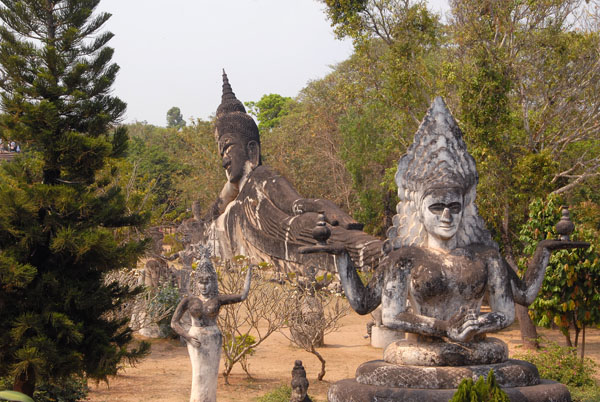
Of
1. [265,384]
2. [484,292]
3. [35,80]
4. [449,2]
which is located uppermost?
[449,2]

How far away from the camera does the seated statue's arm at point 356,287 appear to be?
626 centimetres

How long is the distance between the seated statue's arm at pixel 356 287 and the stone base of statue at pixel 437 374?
1.46 feet

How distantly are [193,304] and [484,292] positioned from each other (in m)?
3.77

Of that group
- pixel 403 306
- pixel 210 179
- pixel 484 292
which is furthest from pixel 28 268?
pixel 210 179

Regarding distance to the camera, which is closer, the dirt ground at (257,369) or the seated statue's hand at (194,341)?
the seated statue's hand at (194,341)

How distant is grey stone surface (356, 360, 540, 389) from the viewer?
5.79 metres

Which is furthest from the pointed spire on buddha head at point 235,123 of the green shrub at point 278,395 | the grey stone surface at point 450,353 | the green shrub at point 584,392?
the grey stone surface at point 450,353

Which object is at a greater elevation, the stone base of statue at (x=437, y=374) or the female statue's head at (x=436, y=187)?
the female statue's head at (x=436, y=187)

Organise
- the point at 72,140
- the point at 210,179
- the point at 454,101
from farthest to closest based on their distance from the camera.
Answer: the point at 210,179 < the point at 454,101 < the point at 72,140

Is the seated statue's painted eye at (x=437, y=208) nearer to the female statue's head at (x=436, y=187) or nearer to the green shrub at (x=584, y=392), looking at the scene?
the female statue's head at (x=436, y=187)

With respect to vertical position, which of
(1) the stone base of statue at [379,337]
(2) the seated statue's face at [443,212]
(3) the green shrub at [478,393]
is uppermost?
(2) the seated statue's face at [443,212]

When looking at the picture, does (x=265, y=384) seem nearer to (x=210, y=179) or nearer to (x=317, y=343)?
(x=317, y=343)

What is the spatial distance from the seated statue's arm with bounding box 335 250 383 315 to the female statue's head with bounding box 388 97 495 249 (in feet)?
1.55

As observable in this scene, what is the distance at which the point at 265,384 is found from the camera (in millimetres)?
11617
